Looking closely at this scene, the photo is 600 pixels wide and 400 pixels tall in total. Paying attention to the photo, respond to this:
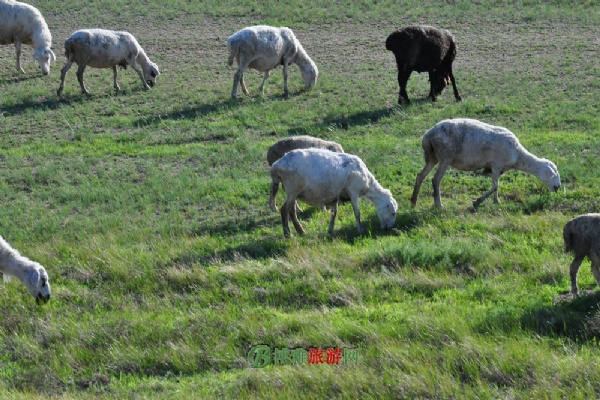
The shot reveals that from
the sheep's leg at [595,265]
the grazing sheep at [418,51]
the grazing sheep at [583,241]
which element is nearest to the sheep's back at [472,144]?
the grazing sheep at [583,241]

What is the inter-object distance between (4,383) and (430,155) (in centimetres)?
756

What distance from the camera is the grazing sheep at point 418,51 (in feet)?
67.1

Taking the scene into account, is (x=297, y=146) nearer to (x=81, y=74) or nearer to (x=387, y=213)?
(x=387, y=213)

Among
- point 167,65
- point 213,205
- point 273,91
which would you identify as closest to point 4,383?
point 213,205

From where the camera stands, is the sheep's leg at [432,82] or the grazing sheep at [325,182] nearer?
the grazing sheep at [325,182]

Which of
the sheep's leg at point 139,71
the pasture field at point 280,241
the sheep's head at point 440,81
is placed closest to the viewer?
the pasture field at point 280,241

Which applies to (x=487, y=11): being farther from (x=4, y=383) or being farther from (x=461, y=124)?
(x=4, y=383)

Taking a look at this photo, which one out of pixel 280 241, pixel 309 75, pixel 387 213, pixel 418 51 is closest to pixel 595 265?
pixel 387 213

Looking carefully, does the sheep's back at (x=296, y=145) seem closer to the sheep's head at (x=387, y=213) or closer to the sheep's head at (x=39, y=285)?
the sheep's head at (x=387, y=213)

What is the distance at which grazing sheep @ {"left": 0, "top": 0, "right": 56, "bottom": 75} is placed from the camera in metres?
23.5

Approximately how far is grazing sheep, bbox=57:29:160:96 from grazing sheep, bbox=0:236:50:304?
10389 millimetres

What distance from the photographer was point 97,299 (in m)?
11.3

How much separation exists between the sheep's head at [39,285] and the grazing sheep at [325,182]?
3.40 m

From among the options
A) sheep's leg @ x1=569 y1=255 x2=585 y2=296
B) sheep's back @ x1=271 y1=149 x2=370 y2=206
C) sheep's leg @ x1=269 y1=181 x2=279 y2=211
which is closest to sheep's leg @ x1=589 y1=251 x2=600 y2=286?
sheep's leg @ x1=569 y1=255 x2=585 y2=296
